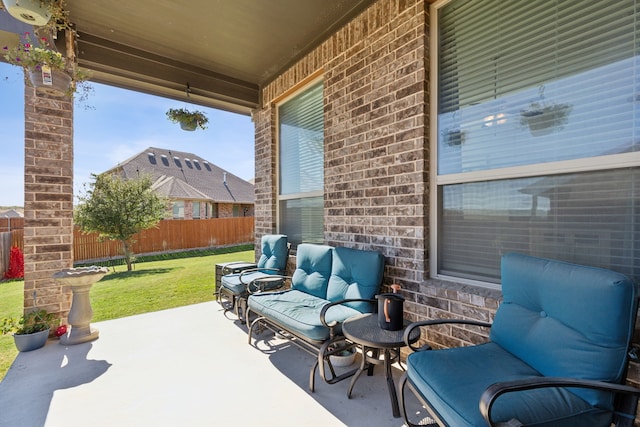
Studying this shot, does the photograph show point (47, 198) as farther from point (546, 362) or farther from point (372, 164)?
point (546, 362)

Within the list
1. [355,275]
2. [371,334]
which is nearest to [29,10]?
[355,275]

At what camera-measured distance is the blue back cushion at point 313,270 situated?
3.15m

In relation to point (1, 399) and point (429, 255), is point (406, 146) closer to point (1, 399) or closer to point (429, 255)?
Result: point (429, 255)

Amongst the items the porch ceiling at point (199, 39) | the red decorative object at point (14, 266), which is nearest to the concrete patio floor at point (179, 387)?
the porch ceiling at point (199, 39)

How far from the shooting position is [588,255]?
176 cm

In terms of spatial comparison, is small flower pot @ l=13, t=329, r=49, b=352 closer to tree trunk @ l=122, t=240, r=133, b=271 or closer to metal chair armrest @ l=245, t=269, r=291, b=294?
metal chair armrest @ l=245, t=269, r=291, b=294

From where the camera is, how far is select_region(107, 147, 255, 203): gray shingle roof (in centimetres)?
1549

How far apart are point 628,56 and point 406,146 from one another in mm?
1396

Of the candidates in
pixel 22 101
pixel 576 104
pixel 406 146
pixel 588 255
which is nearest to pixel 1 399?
pixel 22 101

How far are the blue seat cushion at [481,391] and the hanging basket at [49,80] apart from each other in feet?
12.5

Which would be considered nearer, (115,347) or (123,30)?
(115,347)

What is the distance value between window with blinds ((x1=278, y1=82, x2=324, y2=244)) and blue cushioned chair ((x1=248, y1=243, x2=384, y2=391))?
67 centimetres

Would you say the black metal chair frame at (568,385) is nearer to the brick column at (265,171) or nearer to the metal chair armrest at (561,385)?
the metal chair armrest at (561,385)

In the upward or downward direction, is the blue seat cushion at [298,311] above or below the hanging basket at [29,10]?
below
